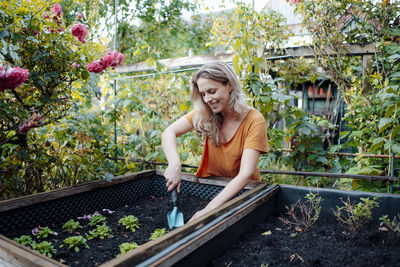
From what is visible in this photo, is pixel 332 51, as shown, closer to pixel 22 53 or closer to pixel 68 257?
pixel 22 53

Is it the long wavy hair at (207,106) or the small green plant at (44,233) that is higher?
the long wavy hair at (207,106)

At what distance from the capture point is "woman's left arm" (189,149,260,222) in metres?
1.24

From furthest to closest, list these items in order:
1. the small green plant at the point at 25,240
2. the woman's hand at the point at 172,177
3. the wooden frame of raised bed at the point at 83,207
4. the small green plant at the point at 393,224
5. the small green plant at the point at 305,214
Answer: the woman's hand at the point at 172,177 < the small green plant at the point at 305,214 < the small green plant at the point at 25,240 < the small green plant at the point at 393,224 < the wooden frame of raised bed at the point at 83,207

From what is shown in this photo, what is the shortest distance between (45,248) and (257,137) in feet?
3.68

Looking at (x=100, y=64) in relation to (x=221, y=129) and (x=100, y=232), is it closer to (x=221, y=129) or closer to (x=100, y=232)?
(x=221, y=129)

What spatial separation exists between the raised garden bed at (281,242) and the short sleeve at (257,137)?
263mm

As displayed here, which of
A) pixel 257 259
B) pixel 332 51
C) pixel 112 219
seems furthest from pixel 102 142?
pixel 332 51

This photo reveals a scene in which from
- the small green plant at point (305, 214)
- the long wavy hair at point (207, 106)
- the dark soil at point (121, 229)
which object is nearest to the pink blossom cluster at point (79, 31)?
the long wavy hair at point (207, 106)

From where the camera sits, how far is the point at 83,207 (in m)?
1.50

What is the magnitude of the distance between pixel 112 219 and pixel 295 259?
0.97 metres

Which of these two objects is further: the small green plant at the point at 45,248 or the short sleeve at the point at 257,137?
the short sleeve at the point at 257,137

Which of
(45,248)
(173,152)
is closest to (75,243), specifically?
(45,248)

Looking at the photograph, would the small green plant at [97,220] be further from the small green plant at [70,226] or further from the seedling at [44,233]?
the seedling at [44,233]

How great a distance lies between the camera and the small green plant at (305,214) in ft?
4.03
